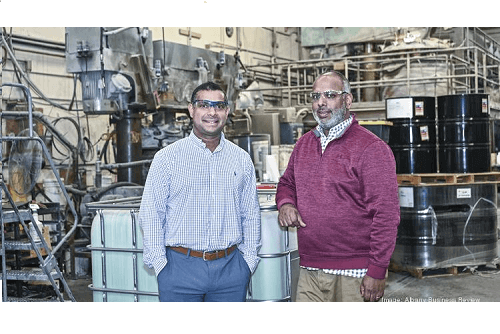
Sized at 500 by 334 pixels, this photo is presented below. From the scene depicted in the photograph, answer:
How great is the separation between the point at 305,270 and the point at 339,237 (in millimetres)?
294

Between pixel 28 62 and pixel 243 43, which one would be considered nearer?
pixel 28 62

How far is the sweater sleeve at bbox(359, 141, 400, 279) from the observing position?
3057mm

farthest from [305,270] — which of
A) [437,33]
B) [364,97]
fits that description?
[437,33]

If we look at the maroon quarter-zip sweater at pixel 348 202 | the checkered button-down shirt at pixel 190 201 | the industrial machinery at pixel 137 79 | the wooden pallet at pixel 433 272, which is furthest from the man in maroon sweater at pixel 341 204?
the industrial machinery at pixel 137 79

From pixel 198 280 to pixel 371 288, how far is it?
85cm

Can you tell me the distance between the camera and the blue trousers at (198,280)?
316cm

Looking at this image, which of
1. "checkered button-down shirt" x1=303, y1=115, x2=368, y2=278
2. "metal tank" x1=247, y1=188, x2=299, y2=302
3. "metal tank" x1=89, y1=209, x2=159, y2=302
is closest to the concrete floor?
"metal tank" x1=89, y1=209, x2=159, y2=302

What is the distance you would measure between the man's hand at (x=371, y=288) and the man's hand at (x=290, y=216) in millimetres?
427

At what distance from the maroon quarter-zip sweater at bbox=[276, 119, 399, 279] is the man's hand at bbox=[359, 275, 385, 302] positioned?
0.10 feet

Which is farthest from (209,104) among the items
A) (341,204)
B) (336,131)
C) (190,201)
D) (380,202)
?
(380,202)

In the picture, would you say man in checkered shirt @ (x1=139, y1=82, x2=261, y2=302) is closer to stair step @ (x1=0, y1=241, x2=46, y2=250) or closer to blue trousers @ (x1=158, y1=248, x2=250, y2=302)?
blue trousers @ (x1=158, y1=248, x2=250, y2=302)

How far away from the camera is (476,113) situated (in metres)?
6.93
